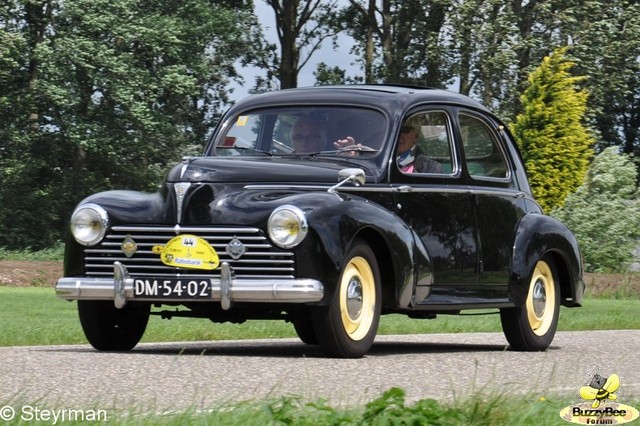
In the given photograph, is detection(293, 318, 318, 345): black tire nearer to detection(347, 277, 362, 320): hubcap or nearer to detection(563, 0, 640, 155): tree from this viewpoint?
detection(347, 277, 362, 320): hubcap

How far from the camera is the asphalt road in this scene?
6895 millimetres

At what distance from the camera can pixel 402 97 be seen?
35.8 ft

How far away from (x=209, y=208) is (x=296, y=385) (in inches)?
79.9

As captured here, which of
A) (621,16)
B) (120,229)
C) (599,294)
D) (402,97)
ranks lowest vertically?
(599,294)

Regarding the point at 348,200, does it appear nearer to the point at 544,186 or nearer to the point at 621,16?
the point at 544,186

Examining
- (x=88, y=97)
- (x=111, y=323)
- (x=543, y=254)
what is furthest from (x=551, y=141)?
(x=111, y=323)

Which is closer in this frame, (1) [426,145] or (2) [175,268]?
(2) [175,268]

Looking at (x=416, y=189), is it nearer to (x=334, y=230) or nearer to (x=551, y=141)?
(x=334, y=230)

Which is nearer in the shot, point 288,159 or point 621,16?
point 288,159

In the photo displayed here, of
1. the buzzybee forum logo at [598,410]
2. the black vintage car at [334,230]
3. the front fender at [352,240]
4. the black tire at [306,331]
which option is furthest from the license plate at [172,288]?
the buzzybee forum logo at [598,410]

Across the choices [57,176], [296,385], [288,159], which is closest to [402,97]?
[288,159]

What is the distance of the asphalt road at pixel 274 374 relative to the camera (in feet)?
22.6

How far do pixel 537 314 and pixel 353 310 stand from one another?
2730 millimetres

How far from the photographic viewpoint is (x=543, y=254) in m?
11.5
